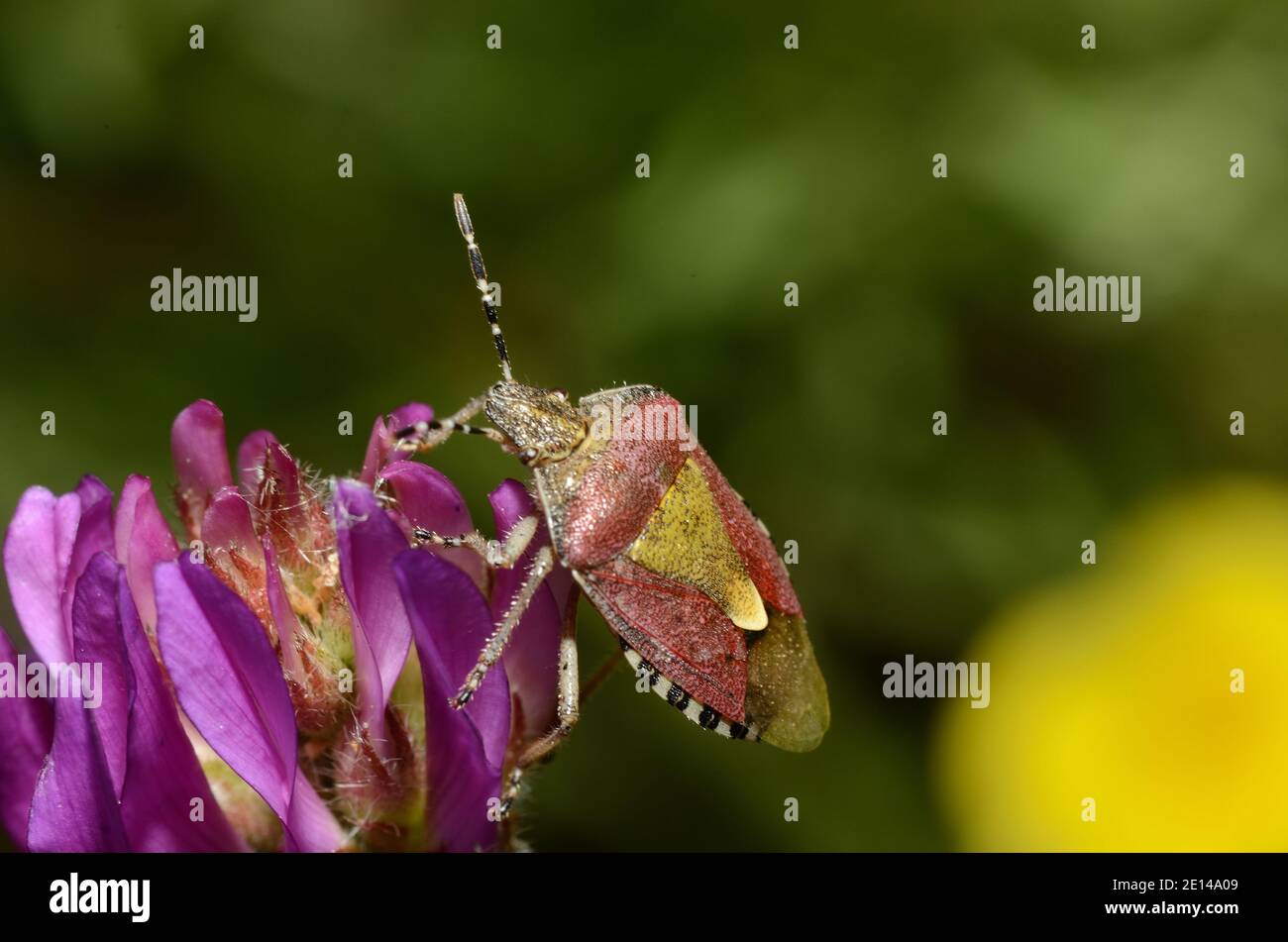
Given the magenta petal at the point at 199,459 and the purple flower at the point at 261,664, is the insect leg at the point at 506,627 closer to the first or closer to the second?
the purple flower at the point at 261,664

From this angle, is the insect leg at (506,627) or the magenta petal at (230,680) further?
the insect leg at (506,627)

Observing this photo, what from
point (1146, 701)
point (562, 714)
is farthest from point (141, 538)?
point (1146, 701)

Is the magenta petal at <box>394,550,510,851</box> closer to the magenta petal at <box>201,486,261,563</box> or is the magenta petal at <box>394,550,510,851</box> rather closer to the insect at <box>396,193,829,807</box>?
the insect at <box>396,193,829,807</box>

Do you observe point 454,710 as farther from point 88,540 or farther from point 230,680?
point 88,540

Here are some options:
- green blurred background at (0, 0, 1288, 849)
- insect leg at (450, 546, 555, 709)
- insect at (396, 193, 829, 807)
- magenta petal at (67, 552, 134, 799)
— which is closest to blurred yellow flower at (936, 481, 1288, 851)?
green blurred background at (0, 0, 1288, 849)

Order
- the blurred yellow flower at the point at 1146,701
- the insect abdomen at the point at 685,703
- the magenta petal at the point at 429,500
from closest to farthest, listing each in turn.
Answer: the magenta petal at the point at 429,500 < the insect abdomen at the point at 685,703 < the blurred yellow flower at the point at 1146,701

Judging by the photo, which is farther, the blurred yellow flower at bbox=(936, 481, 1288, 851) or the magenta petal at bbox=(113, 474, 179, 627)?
the blurred yellow flower at bbox=(936, 481, 1288, 851)

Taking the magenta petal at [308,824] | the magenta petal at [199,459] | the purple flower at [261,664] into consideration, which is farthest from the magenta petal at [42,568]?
the magenta petal at [308,824]
